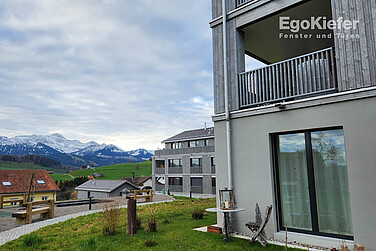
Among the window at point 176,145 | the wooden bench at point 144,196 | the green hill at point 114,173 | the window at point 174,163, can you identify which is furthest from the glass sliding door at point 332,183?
the green hill at point 114,173

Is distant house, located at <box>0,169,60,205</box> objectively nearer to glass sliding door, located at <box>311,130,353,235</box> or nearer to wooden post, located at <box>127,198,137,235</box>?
wooden post, located at <box>127,198,137,235</box>

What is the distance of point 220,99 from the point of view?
6.43 meters

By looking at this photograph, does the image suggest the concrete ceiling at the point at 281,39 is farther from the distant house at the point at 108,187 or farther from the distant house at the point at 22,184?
the distant house at the point at 22,184

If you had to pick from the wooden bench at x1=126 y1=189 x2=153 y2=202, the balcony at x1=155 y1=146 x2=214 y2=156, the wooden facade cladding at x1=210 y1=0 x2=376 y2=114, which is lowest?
the wooden bench at x1=126 y1=189 x2=153 y2=202

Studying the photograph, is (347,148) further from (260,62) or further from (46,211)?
(46,211)

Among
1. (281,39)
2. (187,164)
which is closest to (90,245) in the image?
(281,39)

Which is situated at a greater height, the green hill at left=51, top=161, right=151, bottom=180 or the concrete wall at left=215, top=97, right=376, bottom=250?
the concrete wall at left=215, top=97, right=376, bottom=250

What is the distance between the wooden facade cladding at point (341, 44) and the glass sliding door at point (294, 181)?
137 cm

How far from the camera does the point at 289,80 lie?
18.2 feet

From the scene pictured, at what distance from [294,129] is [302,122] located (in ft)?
0.69

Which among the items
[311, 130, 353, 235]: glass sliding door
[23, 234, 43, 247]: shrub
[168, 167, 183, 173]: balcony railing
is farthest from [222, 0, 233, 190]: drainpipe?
[168, 167, 183, 173]: balcony railing

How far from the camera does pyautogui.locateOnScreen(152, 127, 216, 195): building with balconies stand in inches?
1145

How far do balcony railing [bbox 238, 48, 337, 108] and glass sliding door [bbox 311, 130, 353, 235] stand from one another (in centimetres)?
103

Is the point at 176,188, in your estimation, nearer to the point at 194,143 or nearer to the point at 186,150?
the point at 186,150
